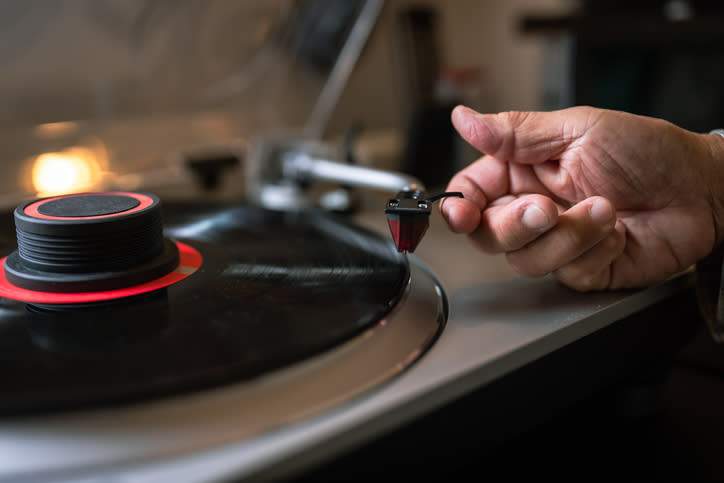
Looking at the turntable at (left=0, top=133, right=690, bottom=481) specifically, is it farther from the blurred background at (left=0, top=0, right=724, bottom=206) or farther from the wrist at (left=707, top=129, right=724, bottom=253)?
the blurred background at (left=0, top=0, right=724, bottom=206)

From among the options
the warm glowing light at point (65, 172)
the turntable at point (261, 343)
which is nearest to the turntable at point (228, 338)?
the turntable at point (261, 343)

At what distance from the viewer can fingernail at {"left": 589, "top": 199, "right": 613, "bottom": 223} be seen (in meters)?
0.46

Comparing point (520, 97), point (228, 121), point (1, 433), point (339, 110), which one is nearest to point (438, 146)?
point (339, 110)

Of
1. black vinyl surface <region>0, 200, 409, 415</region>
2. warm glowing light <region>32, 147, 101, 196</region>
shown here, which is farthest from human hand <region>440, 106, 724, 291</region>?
warm glowing light <region>32, 147, 101, 196</region>

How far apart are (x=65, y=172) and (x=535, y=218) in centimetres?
92

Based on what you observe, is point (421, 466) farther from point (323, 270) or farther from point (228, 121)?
point (228, 121)

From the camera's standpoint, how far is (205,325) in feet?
1.34

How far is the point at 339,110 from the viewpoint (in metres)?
1.71

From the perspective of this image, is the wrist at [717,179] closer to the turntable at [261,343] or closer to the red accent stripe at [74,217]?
the turntable at [261,343]

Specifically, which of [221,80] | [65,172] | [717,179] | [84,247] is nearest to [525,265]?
[717,179]

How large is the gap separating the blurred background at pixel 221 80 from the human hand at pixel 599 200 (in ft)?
1.38

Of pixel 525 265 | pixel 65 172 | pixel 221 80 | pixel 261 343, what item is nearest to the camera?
pixel 261 343

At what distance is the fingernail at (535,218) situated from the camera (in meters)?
0.45

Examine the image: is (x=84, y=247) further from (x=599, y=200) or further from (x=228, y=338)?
(x=599, y=200)
